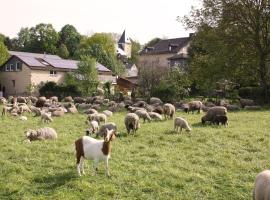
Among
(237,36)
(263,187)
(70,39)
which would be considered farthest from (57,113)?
(70,39)

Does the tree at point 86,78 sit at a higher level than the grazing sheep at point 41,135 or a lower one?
higher

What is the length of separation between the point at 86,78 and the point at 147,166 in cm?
4321

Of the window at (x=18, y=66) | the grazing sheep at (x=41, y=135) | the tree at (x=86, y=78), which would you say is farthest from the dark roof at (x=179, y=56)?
the grazing sheep at (x=41, y=135)

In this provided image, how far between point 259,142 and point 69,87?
39.7m

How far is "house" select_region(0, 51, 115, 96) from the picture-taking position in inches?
2418

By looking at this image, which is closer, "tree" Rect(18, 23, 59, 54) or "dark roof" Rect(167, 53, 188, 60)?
"dark roof" Rect(167, 53, 188, 60)

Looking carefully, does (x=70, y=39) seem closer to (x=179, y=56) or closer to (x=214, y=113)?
(x=179, y=56)

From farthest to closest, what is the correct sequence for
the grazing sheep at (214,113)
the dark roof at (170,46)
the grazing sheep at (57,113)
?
the dark roof at (170,46), the grazing sheep at (57,113), the grazing sheep at (214,113)

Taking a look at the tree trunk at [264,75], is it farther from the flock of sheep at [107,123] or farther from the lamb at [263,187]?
the lamb at [263,187]

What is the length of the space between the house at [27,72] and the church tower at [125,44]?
195ft

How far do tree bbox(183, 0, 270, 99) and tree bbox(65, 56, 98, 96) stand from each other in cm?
1933

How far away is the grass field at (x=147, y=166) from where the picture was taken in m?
9.98

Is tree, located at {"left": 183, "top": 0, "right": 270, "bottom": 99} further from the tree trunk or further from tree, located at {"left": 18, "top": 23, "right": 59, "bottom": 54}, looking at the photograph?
Answer: tree, located at {"left": 18, "top": 23, "right": 59, "bottom": 54}

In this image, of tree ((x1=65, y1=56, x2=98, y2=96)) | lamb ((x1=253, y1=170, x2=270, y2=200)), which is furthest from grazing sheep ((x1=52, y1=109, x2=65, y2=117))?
tree ((x1=65, y1=56, x2=98, y2=96))
